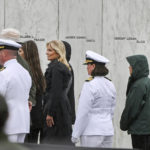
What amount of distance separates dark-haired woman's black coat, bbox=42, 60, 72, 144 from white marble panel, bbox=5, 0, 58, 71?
2443 millimetres

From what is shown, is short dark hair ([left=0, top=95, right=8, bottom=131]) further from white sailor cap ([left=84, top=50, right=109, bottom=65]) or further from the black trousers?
the black trousers

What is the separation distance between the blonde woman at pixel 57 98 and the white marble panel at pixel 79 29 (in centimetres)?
238

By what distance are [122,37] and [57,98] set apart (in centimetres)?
310

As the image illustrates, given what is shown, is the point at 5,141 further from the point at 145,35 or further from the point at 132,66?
the point at 145,35

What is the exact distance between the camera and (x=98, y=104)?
474cm

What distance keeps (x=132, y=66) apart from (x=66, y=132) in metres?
1.11

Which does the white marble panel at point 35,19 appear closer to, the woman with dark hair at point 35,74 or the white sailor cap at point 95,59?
the woman with dark hair at point 35,74

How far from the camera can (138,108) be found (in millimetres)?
5367

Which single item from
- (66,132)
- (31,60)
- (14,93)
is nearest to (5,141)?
(14,93)

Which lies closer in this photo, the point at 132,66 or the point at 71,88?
the point at 132,66

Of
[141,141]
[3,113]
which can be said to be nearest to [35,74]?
[141,141]

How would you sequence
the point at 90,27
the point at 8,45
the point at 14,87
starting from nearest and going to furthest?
the point at 14,87
the point at 8,45
the point at 90,27

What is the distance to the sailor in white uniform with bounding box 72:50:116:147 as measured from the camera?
4.70 m

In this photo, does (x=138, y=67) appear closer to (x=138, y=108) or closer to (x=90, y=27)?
(x=138, y=108)
